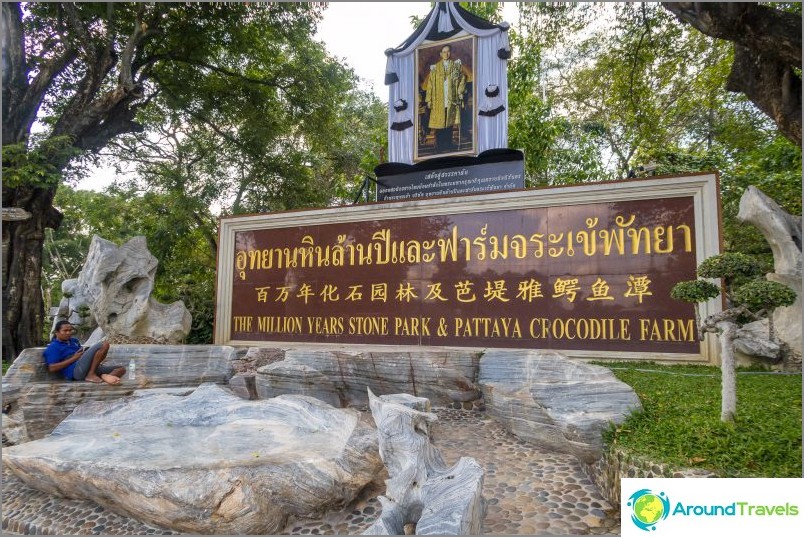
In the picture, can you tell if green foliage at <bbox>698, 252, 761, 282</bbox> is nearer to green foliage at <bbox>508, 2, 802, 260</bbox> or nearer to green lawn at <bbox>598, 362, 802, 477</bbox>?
green lawn at <bbox>598, 362, 802, 477</bbox>

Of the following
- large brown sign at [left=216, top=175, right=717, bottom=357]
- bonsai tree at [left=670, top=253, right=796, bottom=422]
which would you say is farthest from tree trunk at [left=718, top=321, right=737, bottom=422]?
large brown sign at [left=216, top=175, right=717, bottom=357]

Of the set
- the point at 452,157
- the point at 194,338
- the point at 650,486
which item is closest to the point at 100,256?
the point at 194,338

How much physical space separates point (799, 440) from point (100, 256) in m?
9.22

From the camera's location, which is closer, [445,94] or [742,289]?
[742,289]

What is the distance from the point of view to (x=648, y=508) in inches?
99.4

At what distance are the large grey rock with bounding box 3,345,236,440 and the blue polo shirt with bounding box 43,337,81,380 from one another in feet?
0.39

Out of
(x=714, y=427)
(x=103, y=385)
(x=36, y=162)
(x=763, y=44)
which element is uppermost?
(x=36, y=162)

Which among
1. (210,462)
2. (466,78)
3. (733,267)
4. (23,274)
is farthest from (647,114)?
(23,274)

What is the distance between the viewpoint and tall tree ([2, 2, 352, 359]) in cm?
883

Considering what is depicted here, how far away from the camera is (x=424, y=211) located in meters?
6.68

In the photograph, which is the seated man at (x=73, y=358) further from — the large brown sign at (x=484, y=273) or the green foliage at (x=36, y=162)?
the green foliage at (x=36, y=162)

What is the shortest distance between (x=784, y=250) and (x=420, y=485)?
5.76m

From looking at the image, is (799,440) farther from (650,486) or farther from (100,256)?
(100,256)

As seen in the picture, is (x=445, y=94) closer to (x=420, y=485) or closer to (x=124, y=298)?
(x=124, y=298)
